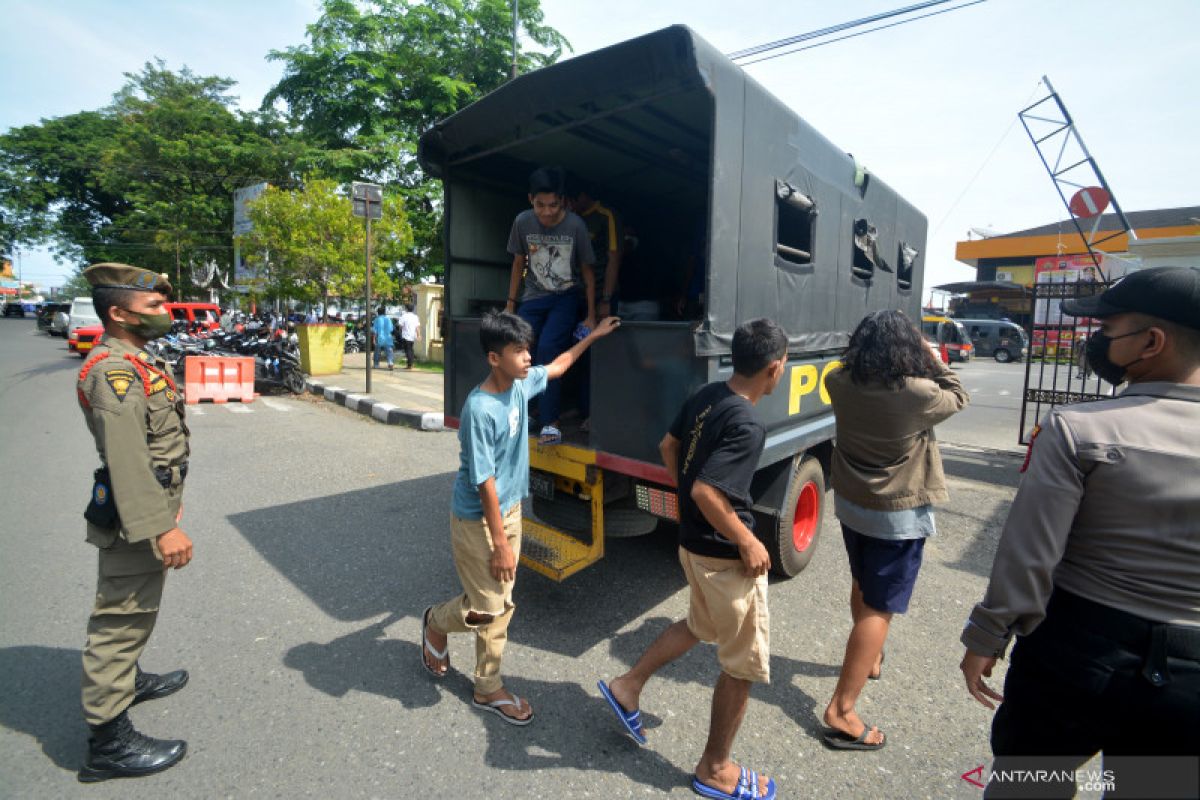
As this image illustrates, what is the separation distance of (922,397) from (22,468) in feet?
26.1

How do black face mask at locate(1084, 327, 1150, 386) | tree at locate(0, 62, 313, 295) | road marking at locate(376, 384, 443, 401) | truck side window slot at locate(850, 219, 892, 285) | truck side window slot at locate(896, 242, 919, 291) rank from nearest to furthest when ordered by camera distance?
black face mask at locate(1084, 327, 1150, 386) → truck side window slot at locate(850, 219, 892, 285) → truck side window slot at locate(896, 242, 919, 291) → road marking at locate(376, 384, 443, 401) → tree at locate(0, 62, 313, 295)

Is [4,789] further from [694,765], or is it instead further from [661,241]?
[661,241]

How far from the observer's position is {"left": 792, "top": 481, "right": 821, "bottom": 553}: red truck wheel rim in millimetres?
4000

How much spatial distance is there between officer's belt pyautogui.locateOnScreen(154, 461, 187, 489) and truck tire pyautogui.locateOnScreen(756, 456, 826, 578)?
294 cm

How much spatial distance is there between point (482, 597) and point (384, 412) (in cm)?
721

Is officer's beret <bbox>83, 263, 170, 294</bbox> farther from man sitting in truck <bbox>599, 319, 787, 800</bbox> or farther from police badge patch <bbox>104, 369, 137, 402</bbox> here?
man sitting in truck <bbox>599, 319, 787, 800</bbox>

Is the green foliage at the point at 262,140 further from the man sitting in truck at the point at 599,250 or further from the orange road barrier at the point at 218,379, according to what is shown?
the man sitting in truck at the point at 599,250

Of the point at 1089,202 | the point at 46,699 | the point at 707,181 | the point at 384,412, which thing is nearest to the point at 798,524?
the point at 707,181

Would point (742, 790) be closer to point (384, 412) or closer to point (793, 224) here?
point (793, 224)

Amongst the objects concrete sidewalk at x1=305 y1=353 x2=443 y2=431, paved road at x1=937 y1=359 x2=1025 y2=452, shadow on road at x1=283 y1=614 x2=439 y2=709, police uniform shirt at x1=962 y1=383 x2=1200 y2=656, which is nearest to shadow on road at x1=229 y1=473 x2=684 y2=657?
shadow on road at x1=283 y1=614 x2=439 y2=709

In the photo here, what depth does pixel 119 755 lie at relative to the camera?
2.17m

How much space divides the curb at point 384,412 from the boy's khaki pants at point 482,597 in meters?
5.12

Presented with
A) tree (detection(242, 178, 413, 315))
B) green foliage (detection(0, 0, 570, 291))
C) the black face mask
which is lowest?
the black face mask

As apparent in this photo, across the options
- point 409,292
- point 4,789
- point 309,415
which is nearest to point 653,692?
point 4,789
